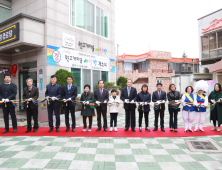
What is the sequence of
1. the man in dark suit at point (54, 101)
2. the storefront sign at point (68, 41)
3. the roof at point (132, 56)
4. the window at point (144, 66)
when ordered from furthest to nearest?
1. the window at point (144, 66)
2. the roof at point (132, 56)
3. the storefront sign at point (68, 41)
4. the man in dark suit at point (54, 101)

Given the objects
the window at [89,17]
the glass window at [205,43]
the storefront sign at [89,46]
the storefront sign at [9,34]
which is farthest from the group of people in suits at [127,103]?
the glass window at [205,43]

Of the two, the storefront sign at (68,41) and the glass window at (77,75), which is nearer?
the storefront sign at (68,41)

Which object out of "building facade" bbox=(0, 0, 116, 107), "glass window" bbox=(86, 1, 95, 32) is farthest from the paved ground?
"glass window" bbox=(86, 1, 95, 32)

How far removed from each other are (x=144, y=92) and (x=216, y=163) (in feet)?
9.28

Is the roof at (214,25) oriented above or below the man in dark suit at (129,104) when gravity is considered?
above

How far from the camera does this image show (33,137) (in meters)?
4.89

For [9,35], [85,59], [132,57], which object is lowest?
[85,59]

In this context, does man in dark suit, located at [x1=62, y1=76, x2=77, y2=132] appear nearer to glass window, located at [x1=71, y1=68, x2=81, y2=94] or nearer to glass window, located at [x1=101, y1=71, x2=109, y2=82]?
glass window, located at [x1=71, y1=68, x2=81, y2=94]

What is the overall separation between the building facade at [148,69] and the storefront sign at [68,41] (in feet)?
57.1

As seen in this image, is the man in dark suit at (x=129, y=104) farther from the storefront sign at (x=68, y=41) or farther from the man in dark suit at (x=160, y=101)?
the storefront sign at (x=68, y=41)

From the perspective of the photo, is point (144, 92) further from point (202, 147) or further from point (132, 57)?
point (132, 57)

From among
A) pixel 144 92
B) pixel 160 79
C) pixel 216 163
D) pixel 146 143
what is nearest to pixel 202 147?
pixel 216 163

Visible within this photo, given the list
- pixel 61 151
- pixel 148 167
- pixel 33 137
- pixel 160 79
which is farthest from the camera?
pixel 160 79

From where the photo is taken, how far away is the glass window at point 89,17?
10.1m
